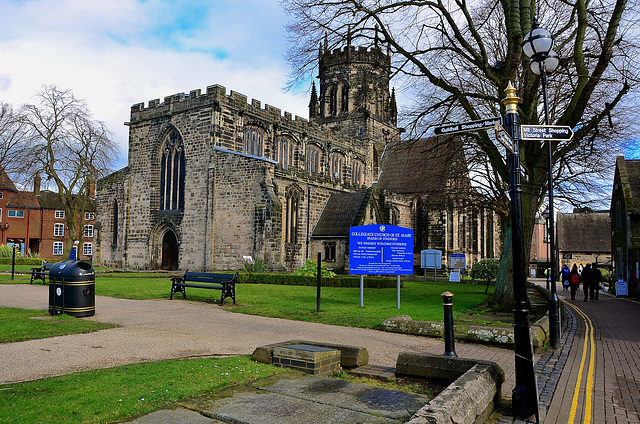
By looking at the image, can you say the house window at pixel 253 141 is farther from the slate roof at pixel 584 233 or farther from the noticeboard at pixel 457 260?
the slate roof at pixel 584 233

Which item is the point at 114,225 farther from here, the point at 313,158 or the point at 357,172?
the point at 357,172

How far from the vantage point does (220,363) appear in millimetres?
6629

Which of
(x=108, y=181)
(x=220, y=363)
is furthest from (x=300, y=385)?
(x=108, y=181)

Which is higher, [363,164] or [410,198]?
[363,164]

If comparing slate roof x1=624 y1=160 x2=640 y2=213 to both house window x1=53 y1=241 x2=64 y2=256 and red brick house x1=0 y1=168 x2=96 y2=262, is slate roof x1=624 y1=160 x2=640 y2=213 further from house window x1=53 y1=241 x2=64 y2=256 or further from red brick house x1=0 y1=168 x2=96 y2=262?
house window x1=53 y1=241 x2=64 y2=256

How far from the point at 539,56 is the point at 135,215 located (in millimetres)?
31203

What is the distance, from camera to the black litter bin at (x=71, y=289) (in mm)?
11430

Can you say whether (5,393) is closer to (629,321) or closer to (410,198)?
(629,321)

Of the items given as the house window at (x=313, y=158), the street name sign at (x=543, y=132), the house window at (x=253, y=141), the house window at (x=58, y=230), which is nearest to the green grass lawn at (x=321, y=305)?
the street name sign at (x=543, y=132)

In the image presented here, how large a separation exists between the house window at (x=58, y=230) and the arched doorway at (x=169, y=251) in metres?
37.9

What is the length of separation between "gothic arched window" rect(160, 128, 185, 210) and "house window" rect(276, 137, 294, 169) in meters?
7.29

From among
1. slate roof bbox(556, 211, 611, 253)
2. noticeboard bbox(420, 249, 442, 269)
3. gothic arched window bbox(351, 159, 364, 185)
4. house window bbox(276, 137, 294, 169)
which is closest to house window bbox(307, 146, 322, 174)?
house window bbox(276, 137, 294, 169)

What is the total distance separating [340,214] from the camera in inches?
1340

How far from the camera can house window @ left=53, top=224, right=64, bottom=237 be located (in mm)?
63369
